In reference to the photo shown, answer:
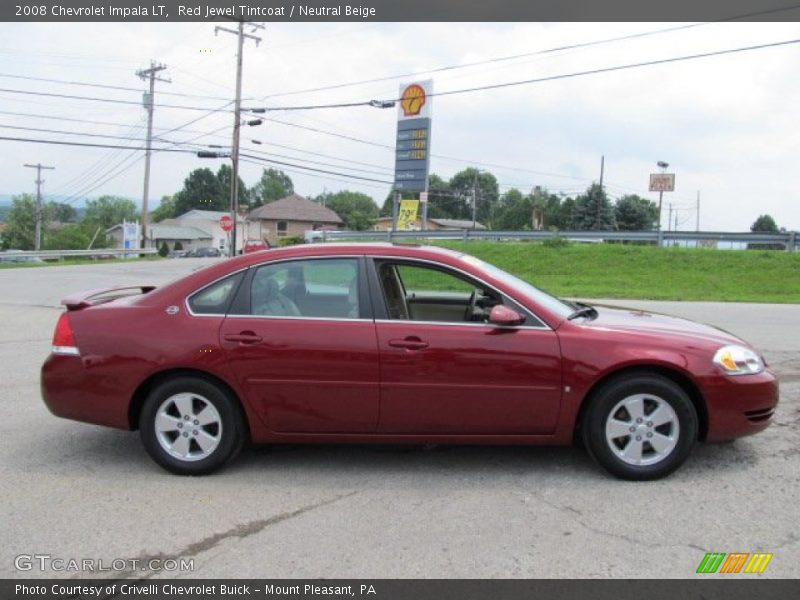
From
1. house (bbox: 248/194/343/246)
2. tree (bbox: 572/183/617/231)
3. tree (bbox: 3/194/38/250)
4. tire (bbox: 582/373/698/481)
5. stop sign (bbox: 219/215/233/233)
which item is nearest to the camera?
tire (bbox: 582/373/698/481)

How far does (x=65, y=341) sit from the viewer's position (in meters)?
4.35

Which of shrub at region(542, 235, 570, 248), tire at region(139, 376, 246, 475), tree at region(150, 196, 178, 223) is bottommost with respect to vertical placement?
tire at region(139, 376, 246, 475)

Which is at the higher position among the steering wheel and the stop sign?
the stop sign

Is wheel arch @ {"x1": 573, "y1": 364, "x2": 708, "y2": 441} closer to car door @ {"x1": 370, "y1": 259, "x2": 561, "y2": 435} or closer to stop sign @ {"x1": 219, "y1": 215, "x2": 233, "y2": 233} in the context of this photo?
car door @ {"x1": 370, "y1": 259, "x2": 561, "y2": 435}

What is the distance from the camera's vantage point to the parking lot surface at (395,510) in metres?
3.20

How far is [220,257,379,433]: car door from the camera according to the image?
4125 mm

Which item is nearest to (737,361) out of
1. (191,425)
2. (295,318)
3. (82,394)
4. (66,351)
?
(295,318)

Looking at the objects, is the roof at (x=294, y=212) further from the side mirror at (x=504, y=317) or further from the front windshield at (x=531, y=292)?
the side mirror at (x=504, y=317)

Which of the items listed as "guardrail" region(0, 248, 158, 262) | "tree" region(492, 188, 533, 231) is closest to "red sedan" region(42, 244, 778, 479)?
"guardrail" region(0, 248, 158, 262)

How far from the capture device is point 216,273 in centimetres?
441

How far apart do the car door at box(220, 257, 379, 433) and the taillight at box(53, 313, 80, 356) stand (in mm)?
1024

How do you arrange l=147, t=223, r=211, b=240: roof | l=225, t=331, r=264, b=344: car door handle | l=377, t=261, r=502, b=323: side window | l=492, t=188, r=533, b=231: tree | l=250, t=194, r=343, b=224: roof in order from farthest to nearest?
l=492, t=188, r=533, b=231: tree < l=147, t=223, r=211, b=240: roof < l=250, t=194, r=343, b=224: roof < l=377, t=261, r=502, b=323: side window < l=225, t=331, r=264, b=344: car door handle

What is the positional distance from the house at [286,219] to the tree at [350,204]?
2841 centimetres

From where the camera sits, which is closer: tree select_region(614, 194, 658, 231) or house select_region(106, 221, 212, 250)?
tree select_region(614, 194, 658, 231)
